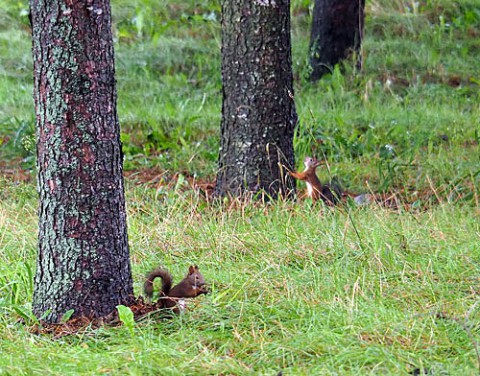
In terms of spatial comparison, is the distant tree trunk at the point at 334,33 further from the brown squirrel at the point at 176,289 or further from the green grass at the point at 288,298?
the brown squirrel at the point at 176,289

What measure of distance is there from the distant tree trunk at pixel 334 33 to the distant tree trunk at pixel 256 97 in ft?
14.0

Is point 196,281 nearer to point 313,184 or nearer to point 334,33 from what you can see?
point 313,184

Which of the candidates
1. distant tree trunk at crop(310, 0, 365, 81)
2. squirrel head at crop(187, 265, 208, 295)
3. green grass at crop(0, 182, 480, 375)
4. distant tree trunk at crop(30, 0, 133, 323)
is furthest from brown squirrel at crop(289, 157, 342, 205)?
distant tree trunk at crop(310, 0, 365, 81)

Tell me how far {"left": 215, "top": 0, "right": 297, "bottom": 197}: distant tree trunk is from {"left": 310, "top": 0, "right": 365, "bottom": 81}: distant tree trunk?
14.0 feet

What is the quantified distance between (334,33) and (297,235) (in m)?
5.82

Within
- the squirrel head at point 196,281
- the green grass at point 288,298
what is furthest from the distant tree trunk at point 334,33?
the squirrel head at point 196,281

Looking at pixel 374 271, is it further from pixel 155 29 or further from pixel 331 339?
pixel 155 29

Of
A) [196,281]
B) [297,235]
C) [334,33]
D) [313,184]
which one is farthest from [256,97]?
[334,33]

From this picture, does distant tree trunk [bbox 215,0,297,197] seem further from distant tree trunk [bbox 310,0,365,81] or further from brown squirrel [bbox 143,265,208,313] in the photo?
distant tree trunk [bbox 310,0,365,81]

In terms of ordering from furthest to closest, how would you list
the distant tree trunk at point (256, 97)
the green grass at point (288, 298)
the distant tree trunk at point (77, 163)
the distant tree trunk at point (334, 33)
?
1. the distant tree trunk at point (334, 33)
2. the distant tree trunk at point (256, 97)
3. the distant tree trunk at point (77, 163)
4. the green grass at point (288, 298)

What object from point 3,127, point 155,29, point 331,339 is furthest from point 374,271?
point 155,29

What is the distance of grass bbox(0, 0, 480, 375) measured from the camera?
3.54m

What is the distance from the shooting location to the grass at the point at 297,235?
11.6ft

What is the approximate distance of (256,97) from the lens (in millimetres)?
6301
